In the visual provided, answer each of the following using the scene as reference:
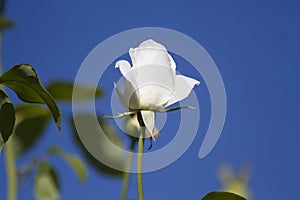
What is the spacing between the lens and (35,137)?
2.61 ft

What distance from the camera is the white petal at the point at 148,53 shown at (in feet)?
1.35

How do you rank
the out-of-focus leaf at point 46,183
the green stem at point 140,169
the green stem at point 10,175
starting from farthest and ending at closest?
the out-of-focus leaf at point 46,183
the green stem at point 10,175
the green stem at point 140,169

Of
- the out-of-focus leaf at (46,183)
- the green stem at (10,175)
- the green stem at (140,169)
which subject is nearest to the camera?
the green stem at (140,169)

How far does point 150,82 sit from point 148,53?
0.07 ft

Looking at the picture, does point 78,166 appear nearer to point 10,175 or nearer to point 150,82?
point 10,175

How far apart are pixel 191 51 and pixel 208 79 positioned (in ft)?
0.08

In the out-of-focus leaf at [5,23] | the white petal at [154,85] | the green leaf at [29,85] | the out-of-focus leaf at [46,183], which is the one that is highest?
the out-of-focus leaf at [5,23]

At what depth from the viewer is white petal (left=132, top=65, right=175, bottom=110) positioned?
416 mm

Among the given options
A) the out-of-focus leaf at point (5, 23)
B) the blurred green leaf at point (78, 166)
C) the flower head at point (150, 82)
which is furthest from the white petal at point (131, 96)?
the blurred green leaf at point (78, 166)

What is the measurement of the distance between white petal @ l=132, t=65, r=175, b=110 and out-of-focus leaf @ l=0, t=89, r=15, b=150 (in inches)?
3.6

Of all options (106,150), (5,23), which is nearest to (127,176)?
(106,150)

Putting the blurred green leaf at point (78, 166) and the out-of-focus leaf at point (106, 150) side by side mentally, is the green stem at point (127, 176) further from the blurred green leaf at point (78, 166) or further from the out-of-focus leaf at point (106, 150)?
the blurred green leaf at point (78, 166)

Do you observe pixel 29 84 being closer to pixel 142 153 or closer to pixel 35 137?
pixel 142 153

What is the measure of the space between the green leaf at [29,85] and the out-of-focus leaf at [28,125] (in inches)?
14.1
